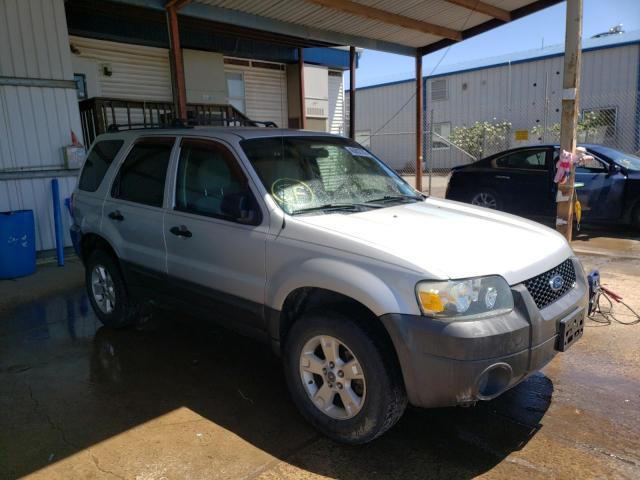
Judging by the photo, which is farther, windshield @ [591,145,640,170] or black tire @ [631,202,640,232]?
windshield @ [591,145,640,170]

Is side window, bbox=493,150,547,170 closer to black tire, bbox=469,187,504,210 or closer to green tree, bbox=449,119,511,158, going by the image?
black tire, bbox=469,187,504,210

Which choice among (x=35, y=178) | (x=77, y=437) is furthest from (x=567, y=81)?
(x=35, y=178)

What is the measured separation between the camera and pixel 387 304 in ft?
8.57

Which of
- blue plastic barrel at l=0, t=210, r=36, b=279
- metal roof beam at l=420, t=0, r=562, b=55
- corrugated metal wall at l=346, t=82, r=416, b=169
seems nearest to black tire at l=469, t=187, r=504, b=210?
metal roof beam at l=420, t=0, r=562, b=55

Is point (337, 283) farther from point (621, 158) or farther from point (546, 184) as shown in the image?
point (621, 158)

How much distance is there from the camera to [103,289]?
16.2 ft

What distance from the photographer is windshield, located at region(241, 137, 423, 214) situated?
3.46m

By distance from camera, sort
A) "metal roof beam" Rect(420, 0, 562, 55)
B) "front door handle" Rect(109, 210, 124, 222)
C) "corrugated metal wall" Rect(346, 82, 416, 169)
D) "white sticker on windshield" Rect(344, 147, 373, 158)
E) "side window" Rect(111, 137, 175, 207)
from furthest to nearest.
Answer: "corrugated metal wall" Rect(346, 82, 416, 169) < "metal roof beam" Rect(420, 0, 562, 55) < "front door handle" Rect(109, 210, 124, 222) < "white sticker on windshield" Rect(344, 147, 373, 158) < "side window" Rect(111, 137, 175, 207)

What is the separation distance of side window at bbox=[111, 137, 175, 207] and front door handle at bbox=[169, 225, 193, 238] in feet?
1.11

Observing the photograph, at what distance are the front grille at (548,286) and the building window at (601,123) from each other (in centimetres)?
1953

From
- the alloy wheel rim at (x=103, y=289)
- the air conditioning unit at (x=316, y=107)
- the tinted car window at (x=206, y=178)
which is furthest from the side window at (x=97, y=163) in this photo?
the air conditioning unit at (x=316, y=107)

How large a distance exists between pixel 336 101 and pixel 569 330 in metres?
15.3

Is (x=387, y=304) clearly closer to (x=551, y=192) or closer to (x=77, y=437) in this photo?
(x=77, y=437)

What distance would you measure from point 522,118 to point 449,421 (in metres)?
22.3
